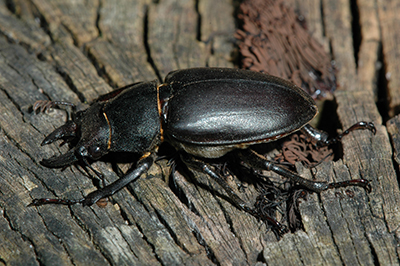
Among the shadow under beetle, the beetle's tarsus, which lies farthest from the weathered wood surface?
the shadow under beetle

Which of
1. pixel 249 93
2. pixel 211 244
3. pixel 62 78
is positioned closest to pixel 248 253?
pixel 211 244

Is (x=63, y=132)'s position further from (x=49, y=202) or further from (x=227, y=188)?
(x=227, y=188)

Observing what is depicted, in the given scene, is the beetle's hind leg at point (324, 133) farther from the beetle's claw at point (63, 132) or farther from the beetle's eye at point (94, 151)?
the beetle's claw at point (63, 132)

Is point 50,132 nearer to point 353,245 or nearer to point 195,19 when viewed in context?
point 195,19

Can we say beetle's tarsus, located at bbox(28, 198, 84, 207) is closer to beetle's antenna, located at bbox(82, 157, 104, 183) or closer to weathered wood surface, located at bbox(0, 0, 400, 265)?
weathered wood surface, located at bbox(0, 0, 400, 265)

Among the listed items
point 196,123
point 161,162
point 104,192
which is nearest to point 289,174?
point 196,123

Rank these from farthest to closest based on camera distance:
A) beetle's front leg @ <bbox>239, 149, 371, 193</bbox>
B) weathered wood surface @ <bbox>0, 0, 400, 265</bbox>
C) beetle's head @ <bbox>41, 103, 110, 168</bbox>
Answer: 1. beetle's head @ <bbox>41, 103, 110, 168</bbox>
2. beetle's front leg @ <bbox>239, 149, 371, 193</bbox>
3. weathered wood surface @ <bbox>0, 0, 400, 265</bbox>

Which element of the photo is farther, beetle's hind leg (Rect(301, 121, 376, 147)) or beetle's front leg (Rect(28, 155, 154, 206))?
beetle's hind leg (Rect(301, 121, 376, 147))
